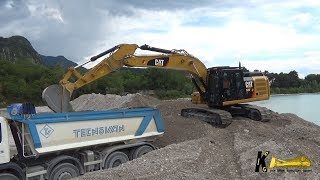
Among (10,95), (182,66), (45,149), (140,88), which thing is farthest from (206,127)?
(140,88)

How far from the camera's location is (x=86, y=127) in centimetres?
1104

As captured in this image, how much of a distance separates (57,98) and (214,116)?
19.3 ft

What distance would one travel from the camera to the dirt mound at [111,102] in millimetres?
23641

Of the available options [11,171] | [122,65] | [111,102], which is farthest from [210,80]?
[111,102]

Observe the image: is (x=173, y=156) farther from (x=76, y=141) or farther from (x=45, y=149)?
(x=45, y=149)

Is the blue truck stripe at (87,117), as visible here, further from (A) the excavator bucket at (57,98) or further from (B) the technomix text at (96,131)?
(A) the excavator bucket at (57,98)

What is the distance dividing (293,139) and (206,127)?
9.36 ft

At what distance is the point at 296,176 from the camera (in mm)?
9781

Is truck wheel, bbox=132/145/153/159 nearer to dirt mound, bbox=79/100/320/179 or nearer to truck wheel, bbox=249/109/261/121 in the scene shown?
dirt mound, bbox=79/100/320/179

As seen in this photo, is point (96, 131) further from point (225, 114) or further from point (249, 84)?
point (249, 84)

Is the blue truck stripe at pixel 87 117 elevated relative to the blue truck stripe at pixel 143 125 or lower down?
elevated

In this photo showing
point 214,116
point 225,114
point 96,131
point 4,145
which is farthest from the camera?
point 214,116

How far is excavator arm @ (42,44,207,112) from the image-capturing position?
12.7m

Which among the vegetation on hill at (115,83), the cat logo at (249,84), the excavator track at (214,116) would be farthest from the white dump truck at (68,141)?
the vegetation on hill at (115,83)
